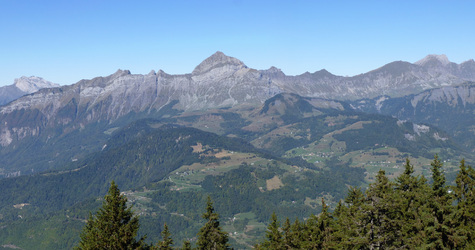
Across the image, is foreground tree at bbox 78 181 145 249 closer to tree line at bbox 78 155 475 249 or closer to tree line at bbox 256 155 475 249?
tree line at bbox 78 155 475 249

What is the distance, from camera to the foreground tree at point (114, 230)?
131 feet

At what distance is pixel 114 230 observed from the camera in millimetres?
41281

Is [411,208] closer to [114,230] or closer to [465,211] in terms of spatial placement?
[465,211]

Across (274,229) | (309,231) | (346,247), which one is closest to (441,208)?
A: (346,247)

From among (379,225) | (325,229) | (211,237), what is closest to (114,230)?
(211,237)

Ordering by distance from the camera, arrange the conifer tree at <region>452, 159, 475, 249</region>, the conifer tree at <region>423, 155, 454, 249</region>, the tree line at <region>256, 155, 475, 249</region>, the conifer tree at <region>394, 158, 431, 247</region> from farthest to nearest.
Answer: the conifer tree at <region>394, 158, 431, 247</region>, the conifer tree at <region>423, 155, 454, 249</region>, the conifer tree at <region>452, 159, 475, 249</region>, the tree line at <region>256, 155, 475, 249</region>

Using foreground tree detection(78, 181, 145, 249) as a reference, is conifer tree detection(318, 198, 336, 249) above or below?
below

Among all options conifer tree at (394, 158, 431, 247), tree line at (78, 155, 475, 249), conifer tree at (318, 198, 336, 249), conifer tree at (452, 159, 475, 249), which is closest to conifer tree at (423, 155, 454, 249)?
tree line at (78, 155, 475, 249)

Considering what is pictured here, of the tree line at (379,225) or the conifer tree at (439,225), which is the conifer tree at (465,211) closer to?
the tree line at (379,225)

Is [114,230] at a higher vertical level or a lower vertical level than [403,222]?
higher

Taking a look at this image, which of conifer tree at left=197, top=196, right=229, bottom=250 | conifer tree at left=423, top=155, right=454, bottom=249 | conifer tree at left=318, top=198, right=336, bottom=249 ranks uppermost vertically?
conifer tree at left=423, top=155, right=454, bottom=249

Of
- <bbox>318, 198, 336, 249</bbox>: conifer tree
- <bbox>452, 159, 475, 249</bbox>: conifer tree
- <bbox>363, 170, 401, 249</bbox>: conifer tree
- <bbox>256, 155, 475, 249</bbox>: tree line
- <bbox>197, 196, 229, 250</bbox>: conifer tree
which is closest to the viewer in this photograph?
<bbox>363, 170, 401, 249</bbox>: conifer tree

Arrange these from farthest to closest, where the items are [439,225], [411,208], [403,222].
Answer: [411,208] < [403,222] < [439,225]

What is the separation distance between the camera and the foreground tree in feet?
131
